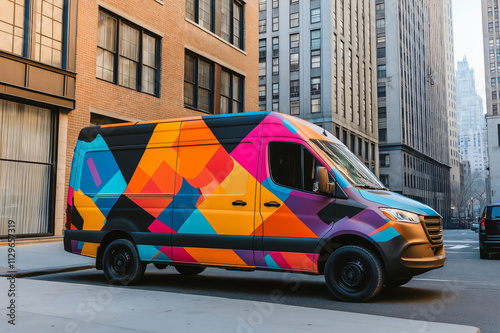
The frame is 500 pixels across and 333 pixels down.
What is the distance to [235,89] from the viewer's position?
1011 inches

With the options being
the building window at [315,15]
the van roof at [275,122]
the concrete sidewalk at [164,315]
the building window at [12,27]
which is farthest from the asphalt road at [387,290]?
the building window at [315,15]

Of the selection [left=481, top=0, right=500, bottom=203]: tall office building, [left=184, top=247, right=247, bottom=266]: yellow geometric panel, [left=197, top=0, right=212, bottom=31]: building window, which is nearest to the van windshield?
[left=184, top=247, right=247, bottom=266]: yellow geometric panel

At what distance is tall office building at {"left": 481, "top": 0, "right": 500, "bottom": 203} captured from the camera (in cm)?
7538

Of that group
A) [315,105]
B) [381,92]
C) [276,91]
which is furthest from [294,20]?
[381,92]

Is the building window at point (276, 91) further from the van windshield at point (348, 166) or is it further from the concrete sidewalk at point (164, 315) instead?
the concrete sidewalk at point (164, 315)

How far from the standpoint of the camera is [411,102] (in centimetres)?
8131

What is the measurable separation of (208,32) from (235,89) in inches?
143

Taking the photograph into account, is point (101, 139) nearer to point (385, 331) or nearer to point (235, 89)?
point (385, 331)

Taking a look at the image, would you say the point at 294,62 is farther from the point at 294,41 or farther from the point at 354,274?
the point at 354,274

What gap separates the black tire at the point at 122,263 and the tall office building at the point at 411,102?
210 feet

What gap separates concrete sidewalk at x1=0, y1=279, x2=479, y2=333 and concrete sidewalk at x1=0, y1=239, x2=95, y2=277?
296cm

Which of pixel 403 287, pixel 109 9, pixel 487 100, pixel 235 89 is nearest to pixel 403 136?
pixel 487 100

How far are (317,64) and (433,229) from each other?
157 ft

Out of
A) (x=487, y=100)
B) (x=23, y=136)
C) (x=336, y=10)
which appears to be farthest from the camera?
(x=487, y=100)
